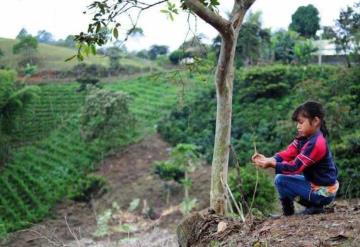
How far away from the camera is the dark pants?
152 inches

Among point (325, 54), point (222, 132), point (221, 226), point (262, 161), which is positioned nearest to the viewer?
point (262, 161)

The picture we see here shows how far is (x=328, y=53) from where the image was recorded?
3133 cm

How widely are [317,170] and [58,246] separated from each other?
203cm

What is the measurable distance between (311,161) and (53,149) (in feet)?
65.8

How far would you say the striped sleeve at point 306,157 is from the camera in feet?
12.2

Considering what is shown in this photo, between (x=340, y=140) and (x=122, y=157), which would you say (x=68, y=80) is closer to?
(x=122, y=157)

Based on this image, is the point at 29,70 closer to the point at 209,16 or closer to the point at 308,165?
the point at 209,16

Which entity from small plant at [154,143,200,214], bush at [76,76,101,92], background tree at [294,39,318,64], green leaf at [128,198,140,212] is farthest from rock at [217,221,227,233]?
bush at [76,76,101,92]

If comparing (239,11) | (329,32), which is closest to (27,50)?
(329,32)

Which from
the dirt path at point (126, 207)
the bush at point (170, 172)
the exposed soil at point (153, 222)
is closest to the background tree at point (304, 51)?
the exposed soil at point (153, 222)

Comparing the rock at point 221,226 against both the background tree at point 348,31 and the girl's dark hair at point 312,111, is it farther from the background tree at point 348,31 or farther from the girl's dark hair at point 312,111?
the background tree at point 348,31

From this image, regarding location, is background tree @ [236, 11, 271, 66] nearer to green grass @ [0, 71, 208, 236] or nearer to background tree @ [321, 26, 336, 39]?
green grass @ [0, 71, 208, 236]

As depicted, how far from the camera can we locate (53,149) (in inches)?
896

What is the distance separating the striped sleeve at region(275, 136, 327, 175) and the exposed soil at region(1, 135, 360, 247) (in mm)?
357
